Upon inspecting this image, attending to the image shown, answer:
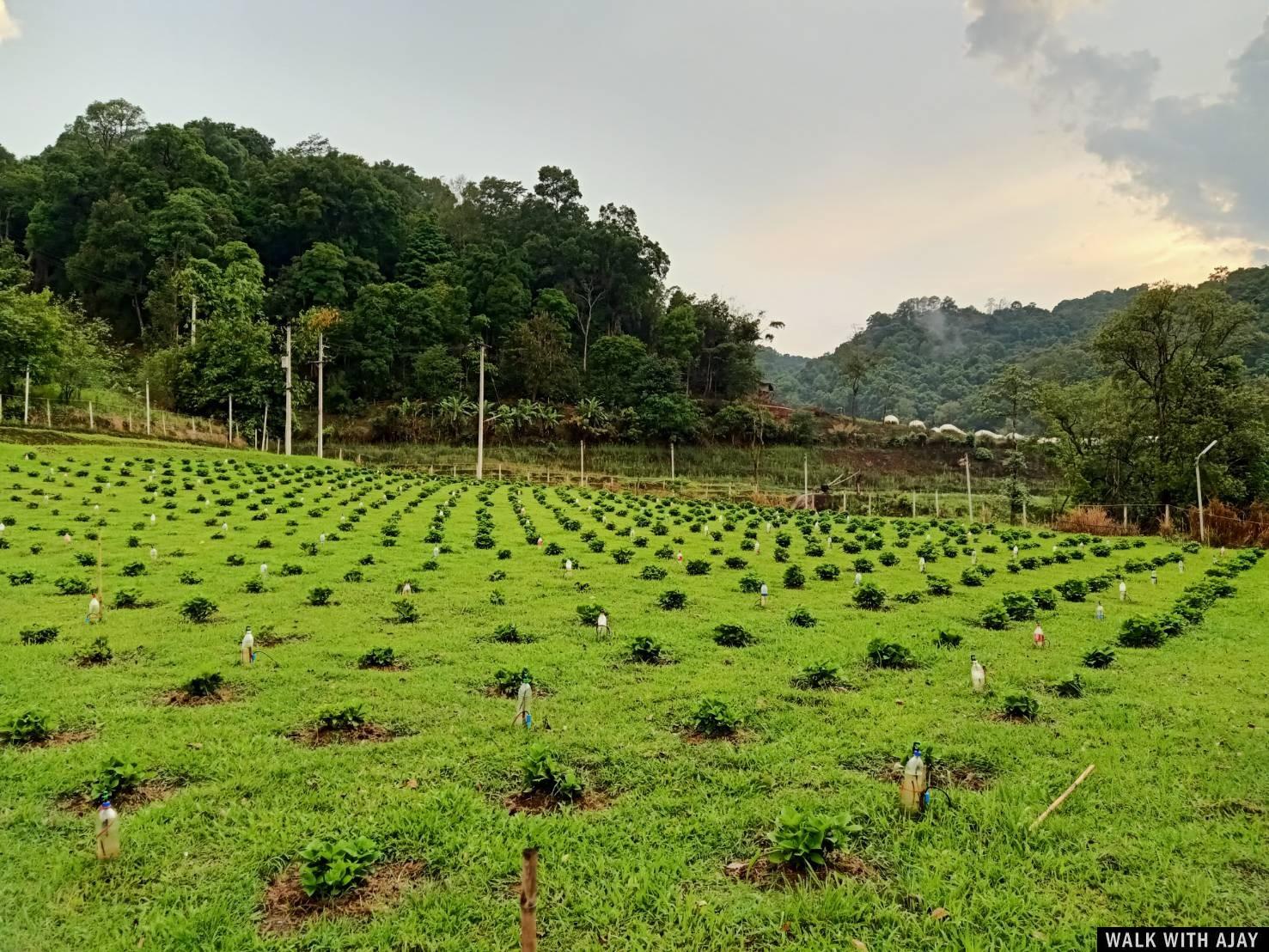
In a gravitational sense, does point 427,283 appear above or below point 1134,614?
above

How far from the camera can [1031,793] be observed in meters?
6.67

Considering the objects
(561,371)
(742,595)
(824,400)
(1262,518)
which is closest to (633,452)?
(561,371)

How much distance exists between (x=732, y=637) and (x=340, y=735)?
21.6 feet

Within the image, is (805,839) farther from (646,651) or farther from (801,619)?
(801,619)

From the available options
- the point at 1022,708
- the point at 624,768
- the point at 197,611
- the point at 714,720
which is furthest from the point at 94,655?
the point at 1022,708

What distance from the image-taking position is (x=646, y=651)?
11.1 metres

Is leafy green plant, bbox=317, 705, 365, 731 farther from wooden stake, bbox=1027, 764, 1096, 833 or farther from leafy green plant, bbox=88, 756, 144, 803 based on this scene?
wooden stake, bbox=1027, 764, 1096, 833

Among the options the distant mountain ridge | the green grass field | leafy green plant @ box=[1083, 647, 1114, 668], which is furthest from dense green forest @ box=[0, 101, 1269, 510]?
leafy green plant @ box=[1083, 647, 1114, 668]

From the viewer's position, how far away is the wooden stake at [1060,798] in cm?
611

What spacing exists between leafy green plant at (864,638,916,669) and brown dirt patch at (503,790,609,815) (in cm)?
588

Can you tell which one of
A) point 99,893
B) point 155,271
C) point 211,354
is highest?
point 155,271

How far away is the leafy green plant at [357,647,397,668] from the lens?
10.5 metres

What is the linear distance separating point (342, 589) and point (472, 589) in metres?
2.84

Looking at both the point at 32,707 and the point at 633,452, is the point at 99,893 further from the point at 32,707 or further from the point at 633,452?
the point at 633,452
